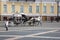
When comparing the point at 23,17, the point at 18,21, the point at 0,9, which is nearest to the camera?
the point at 18,21

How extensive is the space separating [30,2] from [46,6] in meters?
4.85

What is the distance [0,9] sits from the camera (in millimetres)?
70750

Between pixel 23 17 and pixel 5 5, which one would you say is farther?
pixel 5 5

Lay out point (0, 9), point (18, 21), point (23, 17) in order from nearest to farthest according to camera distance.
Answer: point (18, 21), point (23, 17), point (0, 9)

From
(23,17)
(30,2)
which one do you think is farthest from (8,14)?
(23,17)

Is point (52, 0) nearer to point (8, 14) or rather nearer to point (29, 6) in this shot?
point (29, 6)

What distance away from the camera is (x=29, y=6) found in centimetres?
7262

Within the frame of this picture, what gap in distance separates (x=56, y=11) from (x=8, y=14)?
14.2 m

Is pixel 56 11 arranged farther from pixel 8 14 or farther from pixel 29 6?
pixel 8 14

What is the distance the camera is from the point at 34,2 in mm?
73000

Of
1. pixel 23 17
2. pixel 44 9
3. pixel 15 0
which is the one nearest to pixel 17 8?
pixel 15 0

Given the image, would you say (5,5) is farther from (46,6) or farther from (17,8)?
(46,6)

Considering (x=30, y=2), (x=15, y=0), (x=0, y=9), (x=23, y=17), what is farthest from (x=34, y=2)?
(x=23, y=17)

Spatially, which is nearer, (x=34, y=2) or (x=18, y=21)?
(x=18, y=21)
